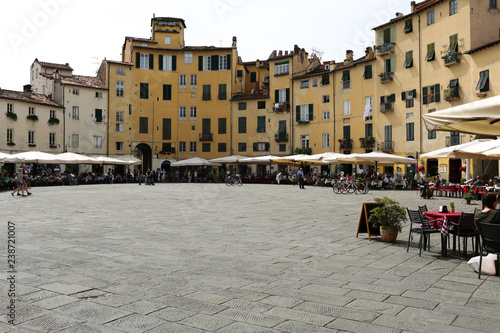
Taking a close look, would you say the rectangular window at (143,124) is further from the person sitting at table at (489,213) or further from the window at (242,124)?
the person sitting at table at (489,213)

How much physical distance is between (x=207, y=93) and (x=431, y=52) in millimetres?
26022

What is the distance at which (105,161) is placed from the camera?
38.6m

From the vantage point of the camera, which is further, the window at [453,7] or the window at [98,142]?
the window at [98,142]

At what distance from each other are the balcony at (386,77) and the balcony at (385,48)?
1.79 m

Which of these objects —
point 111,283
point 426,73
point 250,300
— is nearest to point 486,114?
point 250,300

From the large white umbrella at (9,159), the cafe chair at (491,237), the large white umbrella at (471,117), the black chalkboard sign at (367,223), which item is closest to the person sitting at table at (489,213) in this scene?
the cafe chair at (491,237)

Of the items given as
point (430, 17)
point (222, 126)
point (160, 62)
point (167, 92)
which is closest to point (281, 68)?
point (222, 126)

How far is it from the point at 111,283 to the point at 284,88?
44.4 meters

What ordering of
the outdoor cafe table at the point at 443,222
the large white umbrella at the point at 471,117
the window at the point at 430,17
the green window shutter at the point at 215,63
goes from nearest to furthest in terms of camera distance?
the large white umbrella at the point at 471,117 → the outdoor cafe table at the point at 443,222 → the window at the point at 430,17 → the green window shutter at the point at 215,63

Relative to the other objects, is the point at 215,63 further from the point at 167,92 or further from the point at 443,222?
the point at 443,222

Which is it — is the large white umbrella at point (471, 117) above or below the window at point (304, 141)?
below

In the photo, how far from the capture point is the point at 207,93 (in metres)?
51.5

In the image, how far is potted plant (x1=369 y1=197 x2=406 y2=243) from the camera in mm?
8312

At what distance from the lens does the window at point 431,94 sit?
3250 centimetres
